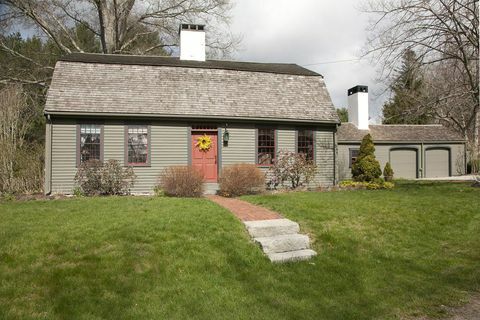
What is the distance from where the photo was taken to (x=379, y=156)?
24781mm

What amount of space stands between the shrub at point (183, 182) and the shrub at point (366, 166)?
7.43 meters

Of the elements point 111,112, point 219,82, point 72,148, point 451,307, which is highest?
point 219,82

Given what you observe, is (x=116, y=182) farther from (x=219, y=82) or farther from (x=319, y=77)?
(x=319, y=77)

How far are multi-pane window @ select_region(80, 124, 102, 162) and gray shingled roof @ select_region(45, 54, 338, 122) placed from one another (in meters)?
0.68

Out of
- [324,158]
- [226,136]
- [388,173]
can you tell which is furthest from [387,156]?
[226,136]

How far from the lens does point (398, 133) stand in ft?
84.6

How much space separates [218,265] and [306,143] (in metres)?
11.0

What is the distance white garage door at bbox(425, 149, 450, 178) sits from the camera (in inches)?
1011

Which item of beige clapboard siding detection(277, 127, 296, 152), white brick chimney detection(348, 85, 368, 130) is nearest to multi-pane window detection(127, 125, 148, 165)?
beige clapboard siding detection(277, 127, 296, 152)

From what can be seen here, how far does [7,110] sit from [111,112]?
4.20 m

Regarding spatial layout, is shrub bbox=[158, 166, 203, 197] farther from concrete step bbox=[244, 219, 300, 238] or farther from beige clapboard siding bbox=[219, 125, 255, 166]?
concrete step bbox=[244, 219, 300, 238]

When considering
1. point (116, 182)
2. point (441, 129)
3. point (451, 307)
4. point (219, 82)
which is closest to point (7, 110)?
point (116, 182)

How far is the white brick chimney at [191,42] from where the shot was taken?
59.4 ft

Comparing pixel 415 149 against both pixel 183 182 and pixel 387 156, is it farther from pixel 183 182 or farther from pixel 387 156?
pixel 183 182
